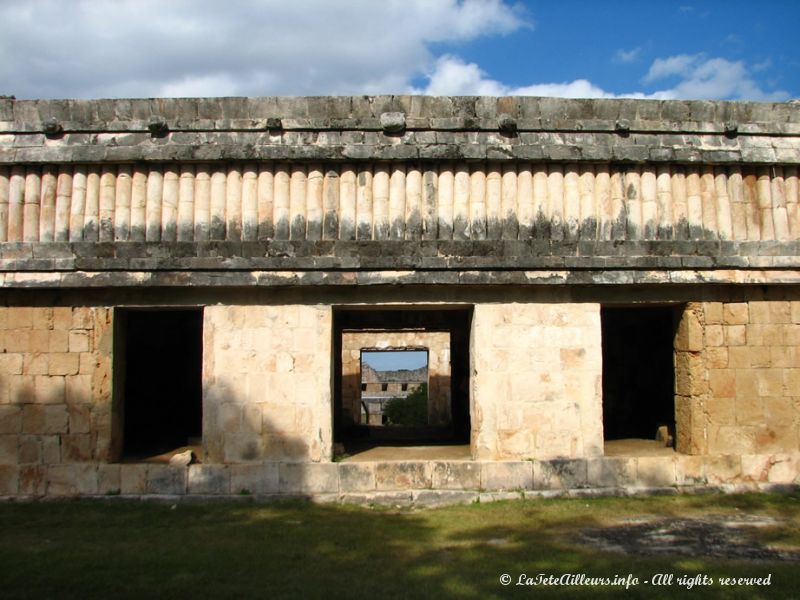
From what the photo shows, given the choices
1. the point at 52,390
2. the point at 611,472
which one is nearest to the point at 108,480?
the point at 52,390

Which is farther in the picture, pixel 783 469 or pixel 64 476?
pixel 783 469

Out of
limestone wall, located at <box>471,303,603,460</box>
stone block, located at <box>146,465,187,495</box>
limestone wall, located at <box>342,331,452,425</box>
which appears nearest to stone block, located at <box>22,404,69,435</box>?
stone block, located at <box>146,465,187,495</box>

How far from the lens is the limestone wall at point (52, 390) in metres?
8.71

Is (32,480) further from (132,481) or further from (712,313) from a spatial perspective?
(712,313)

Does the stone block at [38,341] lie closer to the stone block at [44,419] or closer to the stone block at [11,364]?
the stone block at [11,364]

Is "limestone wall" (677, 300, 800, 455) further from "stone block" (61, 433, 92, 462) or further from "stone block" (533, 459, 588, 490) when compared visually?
"stone block" (61, 433, 92, 462)

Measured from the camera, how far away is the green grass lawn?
18.4 ft

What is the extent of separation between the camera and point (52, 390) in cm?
879

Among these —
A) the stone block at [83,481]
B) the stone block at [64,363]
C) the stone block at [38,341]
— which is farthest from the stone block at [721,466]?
the stone block at [38,341]

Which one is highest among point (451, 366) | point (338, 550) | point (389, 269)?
point (389, 269)

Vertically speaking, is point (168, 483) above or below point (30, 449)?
below

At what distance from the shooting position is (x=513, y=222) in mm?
8984

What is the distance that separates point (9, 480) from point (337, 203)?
16.0ft

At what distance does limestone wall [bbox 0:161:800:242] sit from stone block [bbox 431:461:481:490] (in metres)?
2.61
